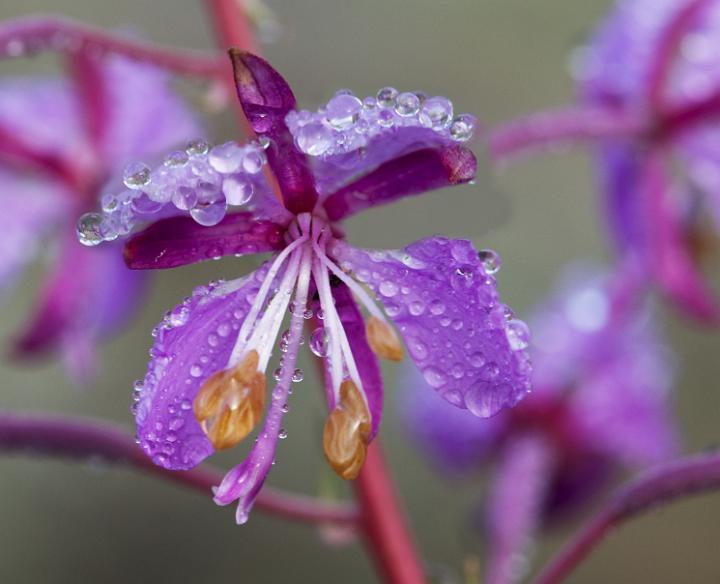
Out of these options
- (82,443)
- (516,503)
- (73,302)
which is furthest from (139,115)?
(516,503)

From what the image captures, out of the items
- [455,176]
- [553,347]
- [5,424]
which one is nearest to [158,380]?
[455,176]

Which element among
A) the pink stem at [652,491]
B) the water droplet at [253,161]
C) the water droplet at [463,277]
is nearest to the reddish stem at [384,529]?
the pink stem at [652,491]

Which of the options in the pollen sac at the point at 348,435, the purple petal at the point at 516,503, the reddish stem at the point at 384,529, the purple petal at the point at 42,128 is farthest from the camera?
the purple petal at the point at 42,128

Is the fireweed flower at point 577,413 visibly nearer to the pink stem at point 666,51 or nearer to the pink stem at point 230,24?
the pink stem at point 666,51

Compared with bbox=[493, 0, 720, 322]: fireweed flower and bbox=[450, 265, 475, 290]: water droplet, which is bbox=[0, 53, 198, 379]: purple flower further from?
bbox=[450, 265, 475, 290]: water droplet

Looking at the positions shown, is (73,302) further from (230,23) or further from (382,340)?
(382,340)

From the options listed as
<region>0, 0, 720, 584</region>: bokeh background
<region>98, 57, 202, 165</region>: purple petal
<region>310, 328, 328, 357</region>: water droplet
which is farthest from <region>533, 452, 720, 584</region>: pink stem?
<region>0, 0, 720, 584</region>: bokeh background

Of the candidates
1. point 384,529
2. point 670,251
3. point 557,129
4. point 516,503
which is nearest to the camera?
point 384,529
